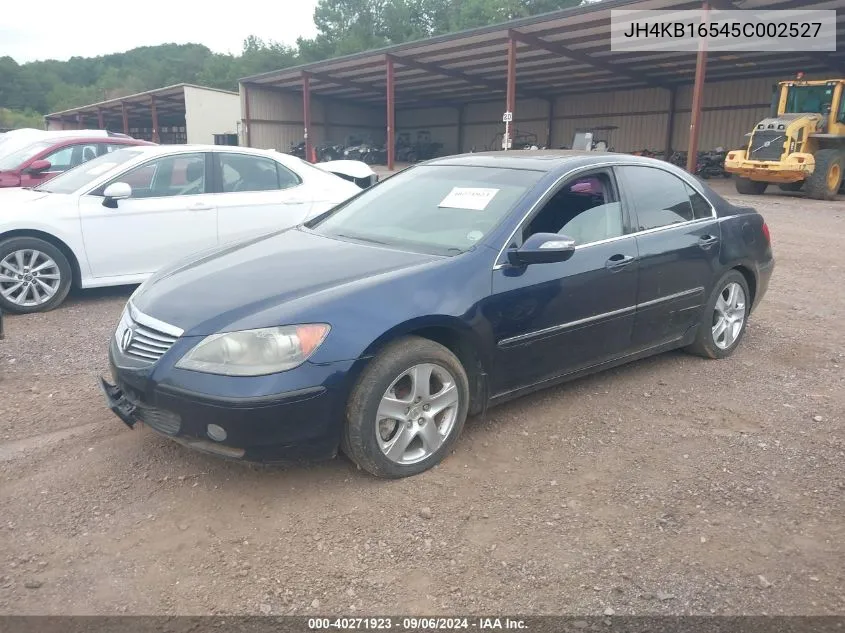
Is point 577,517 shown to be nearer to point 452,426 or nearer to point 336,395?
point 452,426

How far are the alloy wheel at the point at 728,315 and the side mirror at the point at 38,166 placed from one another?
27.6 feet

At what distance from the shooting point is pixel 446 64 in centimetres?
2528

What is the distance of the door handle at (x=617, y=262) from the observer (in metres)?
3.79

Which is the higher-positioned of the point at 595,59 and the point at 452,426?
the point at 595,59

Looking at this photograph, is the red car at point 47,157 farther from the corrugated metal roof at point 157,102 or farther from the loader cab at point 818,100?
the corrugated metal roof at point 157,102

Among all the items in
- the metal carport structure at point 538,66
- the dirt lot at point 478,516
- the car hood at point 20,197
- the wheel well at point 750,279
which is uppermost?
the metal carport structure at point 538,66

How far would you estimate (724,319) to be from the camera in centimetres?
476

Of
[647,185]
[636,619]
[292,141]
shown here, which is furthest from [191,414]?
[292,141]

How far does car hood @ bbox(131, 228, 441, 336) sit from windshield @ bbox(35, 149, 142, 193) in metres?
3.04

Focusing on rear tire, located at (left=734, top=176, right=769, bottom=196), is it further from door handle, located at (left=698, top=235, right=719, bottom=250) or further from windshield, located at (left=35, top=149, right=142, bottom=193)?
windshield, located at (left=35, top=149, right=142, bottom=193)

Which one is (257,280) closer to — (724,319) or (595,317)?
(595,317)

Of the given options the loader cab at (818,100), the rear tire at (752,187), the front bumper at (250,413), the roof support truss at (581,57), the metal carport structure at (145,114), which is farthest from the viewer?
the metal carport structure at (145,114)

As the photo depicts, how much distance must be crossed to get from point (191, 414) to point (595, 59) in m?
23.2

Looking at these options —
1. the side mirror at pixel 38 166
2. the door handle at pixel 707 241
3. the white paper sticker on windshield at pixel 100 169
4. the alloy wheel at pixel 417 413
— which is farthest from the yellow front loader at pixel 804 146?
the alloy wheel at pixel 417 413
